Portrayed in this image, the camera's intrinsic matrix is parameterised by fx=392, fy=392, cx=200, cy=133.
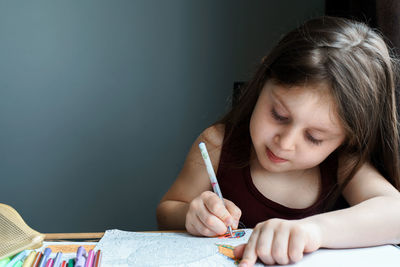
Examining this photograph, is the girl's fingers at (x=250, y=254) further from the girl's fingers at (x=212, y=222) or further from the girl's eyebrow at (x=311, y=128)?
the girl's eyebrow at (x=311, y=128)

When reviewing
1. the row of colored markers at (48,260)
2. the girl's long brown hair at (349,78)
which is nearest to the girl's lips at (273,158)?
the girl's long brown hair at (349,78)

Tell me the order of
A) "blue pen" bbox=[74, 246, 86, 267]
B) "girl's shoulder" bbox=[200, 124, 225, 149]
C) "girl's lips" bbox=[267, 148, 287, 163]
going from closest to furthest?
1. "blue pen" bbox=[74, 246, 86, 267]
2. "girl's lips" bbox=[267, 148, 287, 163]
3. "girl's shoulder" bbox=[200, 124, 225, 149]

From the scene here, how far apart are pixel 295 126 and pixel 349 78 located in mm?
117

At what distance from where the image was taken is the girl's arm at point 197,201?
52 centimetres

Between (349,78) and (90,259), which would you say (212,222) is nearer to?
(90,259)

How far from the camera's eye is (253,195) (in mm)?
735

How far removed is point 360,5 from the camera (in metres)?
0.98

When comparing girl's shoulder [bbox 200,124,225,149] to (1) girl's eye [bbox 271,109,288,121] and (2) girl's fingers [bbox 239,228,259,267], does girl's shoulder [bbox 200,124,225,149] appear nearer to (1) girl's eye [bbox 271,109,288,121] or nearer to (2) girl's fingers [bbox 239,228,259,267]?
(1) girl's eye [bbox 271,109,288,121]

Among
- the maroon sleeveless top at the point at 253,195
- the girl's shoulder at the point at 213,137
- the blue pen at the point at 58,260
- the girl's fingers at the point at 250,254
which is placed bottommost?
the maroon sleeveless top at the point at 253,195

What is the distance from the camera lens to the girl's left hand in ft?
1.43

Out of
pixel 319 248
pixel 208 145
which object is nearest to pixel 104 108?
pixel 208 145

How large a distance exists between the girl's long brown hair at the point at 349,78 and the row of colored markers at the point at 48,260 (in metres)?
0.37

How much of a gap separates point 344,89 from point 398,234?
0.71ft

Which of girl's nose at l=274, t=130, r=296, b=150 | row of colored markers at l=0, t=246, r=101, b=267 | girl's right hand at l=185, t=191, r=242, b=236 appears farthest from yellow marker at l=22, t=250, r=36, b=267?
girl's nose at l=274, t=130, r=296, b=150
